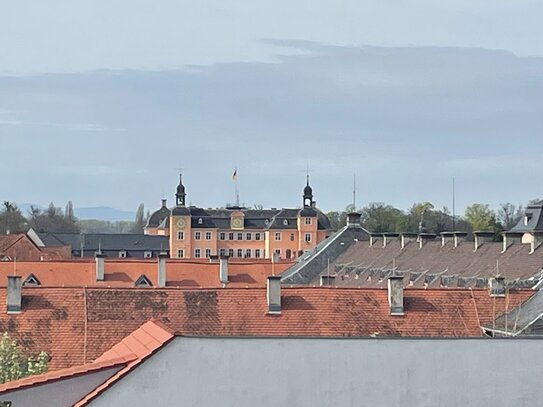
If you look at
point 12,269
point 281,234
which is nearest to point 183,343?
point 12,269

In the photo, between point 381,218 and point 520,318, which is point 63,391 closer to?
point 520,318

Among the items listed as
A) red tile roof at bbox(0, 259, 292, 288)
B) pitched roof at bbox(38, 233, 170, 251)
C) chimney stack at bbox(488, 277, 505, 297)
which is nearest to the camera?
chimney stack at bbox(488, 277, 505, 297)

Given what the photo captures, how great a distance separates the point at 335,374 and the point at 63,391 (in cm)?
500

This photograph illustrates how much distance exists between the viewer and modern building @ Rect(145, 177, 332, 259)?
159625mm

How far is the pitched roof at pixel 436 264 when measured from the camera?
5613 cm

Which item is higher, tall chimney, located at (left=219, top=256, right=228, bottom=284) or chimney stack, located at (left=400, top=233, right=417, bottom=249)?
chimney stack, located at (left=400, top=233, right=417, bottom=249)

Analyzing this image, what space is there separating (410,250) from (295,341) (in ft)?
181

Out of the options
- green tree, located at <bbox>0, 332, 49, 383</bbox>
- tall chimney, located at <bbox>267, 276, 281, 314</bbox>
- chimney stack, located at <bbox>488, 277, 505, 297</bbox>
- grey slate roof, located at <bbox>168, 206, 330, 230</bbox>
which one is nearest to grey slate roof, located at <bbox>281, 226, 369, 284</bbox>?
chimney stack, located at <bbox>488, 277, 505, 297</bbox>

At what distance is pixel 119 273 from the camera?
6894cm

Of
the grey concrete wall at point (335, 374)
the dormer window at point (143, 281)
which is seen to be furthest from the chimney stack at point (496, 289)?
the dormer window at point (143, 281)

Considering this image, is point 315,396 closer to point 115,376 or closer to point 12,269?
point 115,376

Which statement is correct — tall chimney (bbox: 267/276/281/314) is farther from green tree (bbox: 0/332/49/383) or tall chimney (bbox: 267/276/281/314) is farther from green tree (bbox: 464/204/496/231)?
green tree (bbox: 464/204/496/231)

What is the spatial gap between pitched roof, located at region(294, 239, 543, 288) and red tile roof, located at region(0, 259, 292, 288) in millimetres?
6261

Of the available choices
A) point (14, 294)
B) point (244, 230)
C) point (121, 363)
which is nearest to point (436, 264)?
point (14, 294)
